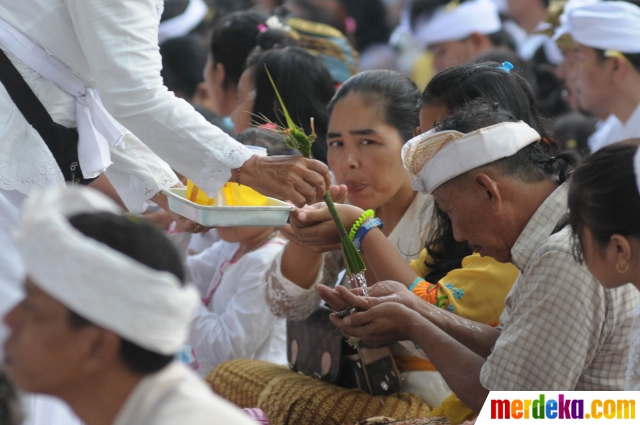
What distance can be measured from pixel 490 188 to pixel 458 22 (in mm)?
4965

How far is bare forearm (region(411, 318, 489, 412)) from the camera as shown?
2.67 meters

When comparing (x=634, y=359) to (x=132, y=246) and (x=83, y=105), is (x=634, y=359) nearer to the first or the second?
(x=132, y=246)

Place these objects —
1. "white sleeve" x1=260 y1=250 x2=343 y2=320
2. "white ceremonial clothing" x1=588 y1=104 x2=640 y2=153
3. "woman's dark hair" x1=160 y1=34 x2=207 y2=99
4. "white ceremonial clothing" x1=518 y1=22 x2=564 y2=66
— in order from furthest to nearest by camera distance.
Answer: "white ceremonial clothing" x1=518 y1=22 x2=564 y2=66 → "woman's dark hair" x1=160 y1=34 x2=207 y2=99 → "white ceremonial clothing" x1=588 y1=104 x2=640 y2=153 → "white sleeve" x1=260 y1=250 x2=343 y2=320

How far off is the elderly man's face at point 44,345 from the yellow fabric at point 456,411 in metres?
1.47

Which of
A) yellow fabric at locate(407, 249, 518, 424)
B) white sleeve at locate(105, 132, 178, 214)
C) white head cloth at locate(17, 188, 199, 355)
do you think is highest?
white head cloth at locate(17, 188, 199, 355)

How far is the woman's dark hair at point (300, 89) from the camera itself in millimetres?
4488

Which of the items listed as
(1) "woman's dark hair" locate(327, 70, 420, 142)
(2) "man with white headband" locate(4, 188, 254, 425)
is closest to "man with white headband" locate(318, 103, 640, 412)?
(1) "woman's dark hair" locate(327, 70, 420, 142)

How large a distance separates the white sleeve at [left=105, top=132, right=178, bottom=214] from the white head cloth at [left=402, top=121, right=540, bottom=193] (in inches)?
37.8

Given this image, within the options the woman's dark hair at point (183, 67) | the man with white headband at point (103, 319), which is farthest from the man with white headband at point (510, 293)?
the woman's dark hair at point (183, 67)

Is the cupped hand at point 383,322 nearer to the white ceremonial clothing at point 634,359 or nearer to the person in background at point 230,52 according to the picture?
the white ceremonial clothing at point 634,359

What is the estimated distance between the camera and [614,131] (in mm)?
6082

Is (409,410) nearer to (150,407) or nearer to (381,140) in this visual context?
(381,140)

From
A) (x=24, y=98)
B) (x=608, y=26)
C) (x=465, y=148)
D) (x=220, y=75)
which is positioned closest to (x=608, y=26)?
(x=608, y=26)

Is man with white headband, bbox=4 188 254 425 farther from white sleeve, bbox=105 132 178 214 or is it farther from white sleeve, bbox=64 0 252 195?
white sleeve, bbox=105 132 178 214
